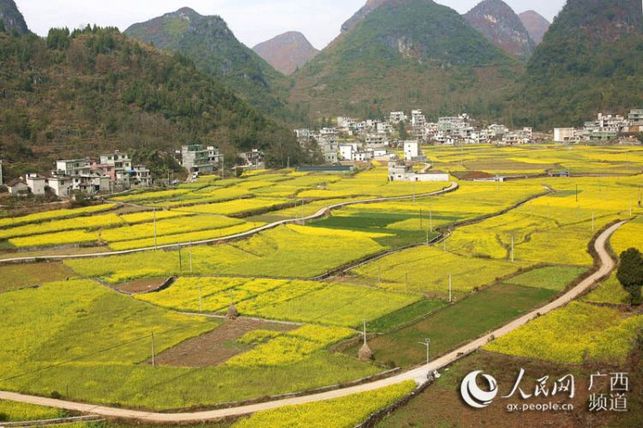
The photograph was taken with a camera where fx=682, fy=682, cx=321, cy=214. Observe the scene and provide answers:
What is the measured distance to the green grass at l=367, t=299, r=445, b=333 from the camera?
24953 mm

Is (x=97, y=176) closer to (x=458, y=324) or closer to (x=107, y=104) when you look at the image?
(x=107, y=104)

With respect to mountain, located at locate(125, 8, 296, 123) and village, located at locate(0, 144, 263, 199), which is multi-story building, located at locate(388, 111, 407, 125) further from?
village, located at locate(0, 144, 263, 199)

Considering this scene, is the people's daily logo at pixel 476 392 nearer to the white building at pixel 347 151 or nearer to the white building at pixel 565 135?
the white building at pixel 347 151

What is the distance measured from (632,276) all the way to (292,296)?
44.7 feet

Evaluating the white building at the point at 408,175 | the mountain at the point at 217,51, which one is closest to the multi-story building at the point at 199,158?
the white building at the point at 408,175

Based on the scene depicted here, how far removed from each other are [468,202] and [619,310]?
31.0 m

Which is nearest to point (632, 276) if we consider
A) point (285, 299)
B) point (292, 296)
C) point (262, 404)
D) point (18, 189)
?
point (292, 296)

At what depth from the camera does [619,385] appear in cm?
1892

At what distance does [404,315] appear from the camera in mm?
26312

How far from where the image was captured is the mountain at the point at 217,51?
150625 mm

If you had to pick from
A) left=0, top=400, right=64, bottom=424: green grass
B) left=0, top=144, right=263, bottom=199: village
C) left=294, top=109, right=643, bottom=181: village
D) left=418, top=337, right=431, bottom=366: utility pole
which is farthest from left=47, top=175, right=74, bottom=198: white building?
left=418, top=337, right=431, bottom=366: utility pole

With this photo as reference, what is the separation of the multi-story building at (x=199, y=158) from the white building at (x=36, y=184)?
923 inches

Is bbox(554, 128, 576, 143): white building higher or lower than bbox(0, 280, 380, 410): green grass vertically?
higher

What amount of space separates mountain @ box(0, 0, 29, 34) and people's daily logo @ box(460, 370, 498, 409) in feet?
380
